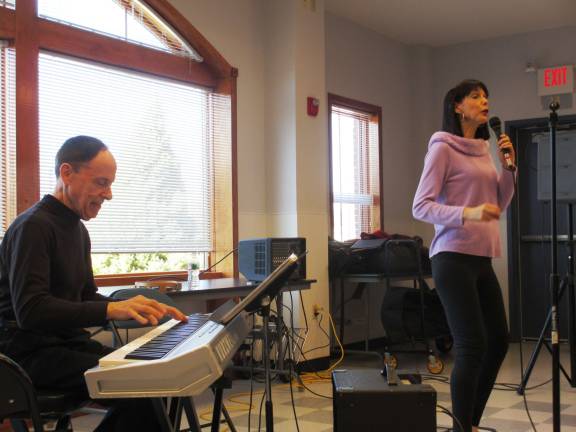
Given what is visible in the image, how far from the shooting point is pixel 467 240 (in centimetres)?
269

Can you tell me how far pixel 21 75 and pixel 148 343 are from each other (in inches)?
107

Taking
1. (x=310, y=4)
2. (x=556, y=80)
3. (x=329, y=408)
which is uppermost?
(x=310, y=4)

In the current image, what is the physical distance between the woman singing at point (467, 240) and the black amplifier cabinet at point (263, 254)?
1.79m

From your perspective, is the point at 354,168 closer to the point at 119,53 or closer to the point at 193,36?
the point at 193,36

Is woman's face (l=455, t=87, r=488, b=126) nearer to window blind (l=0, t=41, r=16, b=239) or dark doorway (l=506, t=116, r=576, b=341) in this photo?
window blind (l=0, t=41, r=16, b=239)

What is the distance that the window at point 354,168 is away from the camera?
636cm

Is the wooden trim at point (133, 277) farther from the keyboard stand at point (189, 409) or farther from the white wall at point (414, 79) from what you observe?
the white wall at point (414, 79)

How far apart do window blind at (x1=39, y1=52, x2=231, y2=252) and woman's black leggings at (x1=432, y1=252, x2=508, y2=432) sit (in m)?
2.40

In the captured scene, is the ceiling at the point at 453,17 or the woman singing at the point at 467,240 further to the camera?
the ceiling at the point at 453,17

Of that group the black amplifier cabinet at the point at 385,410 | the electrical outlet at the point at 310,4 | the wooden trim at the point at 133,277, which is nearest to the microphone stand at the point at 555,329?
the black amplifier cabinet at the point at 385,410

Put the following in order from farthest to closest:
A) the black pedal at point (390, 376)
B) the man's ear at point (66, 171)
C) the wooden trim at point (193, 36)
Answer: the wooden trim at point (193, 36) → the black pedal at point (390, 376) → the man's ear at point (66, 171)

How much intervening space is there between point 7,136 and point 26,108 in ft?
0.61

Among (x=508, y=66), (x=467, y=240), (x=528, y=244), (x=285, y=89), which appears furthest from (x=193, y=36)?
(x=528, y=244)

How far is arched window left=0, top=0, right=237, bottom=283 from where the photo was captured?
3961mm
